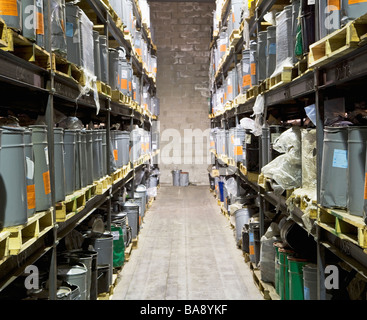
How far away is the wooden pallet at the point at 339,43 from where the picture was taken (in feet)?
7.66

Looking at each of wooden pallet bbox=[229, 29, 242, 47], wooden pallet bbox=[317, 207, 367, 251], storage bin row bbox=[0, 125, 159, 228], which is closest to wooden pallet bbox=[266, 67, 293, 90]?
wooden pallet bbox=[317, 207, 367, 251]

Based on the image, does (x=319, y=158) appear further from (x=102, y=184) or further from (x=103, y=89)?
(x=103, y=89)

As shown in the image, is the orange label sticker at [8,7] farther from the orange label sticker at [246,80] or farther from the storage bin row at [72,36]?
the orange label sticker at [246,80]

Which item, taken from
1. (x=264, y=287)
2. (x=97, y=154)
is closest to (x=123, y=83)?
(x=97, y=154)

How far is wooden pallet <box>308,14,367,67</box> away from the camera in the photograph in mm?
2334

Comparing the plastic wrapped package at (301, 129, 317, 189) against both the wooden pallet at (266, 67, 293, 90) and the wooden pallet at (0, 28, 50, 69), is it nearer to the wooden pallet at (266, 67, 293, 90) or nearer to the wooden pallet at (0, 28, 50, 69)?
the wooden pallet at (266, 67, 293, 90)

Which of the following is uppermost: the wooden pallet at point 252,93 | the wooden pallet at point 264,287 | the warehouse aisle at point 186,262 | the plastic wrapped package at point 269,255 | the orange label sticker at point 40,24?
the orange label sticker at point 40,24

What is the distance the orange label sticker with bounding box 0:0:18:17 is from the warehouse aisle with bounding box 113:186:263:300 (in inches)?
142

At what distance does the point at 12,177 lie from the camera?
2.30 metres

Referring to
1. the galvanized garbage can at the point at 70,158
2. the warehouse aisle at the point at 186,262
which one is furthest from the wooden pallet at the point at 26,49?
the warehouse aisle at the point at 186,262

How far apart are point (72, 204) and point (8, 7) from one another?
1719 mm

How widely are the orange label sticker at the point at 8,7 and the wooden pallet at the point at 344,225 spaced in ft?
7.40

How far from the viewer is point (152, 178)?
492 inches

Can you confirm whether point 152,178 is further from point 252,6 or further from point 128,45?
point 252,6
